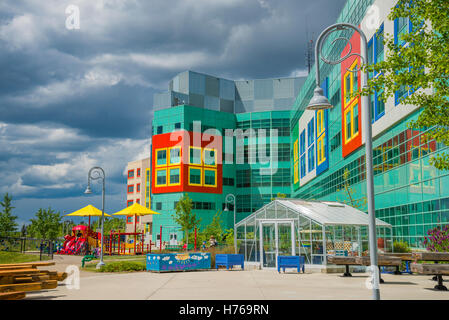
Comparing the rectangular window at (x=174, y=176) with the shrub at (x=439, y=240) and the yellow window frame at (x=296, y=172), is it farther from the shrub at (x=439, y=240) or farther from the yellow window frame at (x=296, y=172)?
the shrub at (x=439, y=240)

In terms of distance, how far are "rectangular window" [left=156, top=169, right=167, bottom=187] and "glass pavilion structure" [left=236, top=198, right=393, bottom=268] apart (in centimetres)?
4934

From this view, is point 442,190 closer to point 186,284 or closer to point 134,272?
point 186,284

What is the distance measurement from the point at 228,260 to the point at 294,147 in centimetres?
5150

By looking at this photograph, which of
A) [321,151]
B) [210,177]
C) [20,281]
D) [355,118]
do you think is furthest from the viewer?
[210,177]

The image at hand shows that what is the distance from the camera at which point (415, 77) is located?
1240 centimetres

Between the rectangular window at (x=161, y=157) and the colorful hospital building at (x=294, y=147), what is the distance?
168 millimetres

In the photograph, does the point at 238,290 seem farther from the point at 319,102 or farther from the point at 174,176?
the point at 174,176

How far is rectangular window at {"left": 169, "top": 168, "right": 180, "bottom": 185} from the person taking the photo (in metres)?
75.1

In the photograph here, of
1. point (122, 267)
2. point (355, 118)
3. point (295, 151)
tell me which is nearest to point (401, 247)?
point (355, 118)

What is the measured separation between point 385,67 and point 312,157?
151 feet

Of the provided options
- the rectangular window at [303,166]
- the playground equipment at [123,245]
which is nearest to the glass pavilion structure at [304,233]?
the playground equipment at [123,245]

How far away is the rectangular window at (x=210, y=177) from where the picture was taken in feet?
254

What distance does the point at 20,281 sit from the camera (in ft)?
42.6

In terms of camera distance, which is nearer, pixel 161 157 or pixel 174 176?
pixel 174 176
